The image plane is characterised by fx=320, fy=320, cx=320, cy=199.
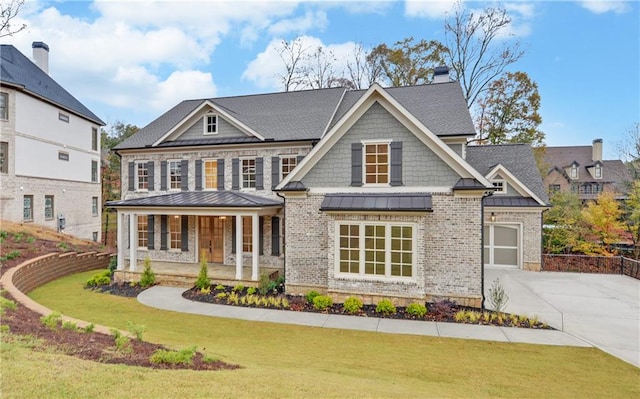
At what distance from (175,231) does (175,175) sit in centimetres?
272

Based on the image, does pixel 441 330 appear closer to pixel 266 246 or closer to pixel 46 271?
pixel 266 246

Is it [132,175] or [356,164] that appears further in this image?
[132,175]

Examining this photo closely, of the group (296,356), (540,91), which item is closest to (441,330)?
(296,356)

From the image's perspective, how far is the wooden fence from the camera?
14641 mm

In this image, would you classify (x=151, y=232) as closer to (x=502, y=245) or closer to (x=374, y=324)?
(x=374, y=324)

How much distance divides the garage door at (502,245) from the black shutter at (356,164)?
8.70 m

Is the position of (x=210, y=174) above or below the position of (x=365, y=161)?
below

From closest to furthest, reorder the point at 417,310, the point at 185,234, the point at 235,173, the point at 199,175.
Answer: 1. the point at 417,310
2. the point at 235,173
3. the point at 199,175
4. the point at 185,234

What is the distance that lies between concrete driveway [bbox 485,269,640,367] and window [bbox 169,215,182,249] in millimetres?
13303

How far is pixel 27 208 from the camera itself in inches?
776

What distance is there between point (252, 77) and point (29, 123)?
596 inches

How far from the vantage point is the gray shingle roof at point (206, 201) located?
12.2m

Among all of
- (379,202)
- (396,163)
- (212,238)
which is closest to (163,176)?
(212,238)

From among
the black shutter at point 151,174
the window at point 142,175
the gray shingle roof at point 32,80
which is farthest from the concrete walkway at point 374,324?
the gray shingle roof at point 32,80
